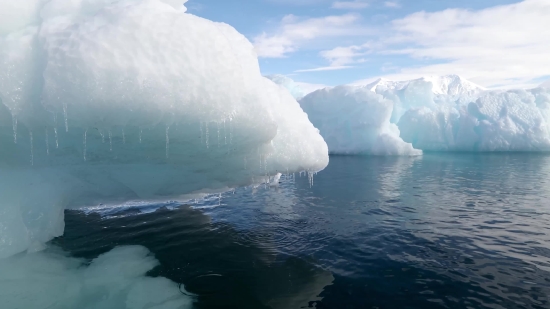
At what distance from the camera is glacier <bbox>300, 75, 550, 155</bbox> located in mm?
37438

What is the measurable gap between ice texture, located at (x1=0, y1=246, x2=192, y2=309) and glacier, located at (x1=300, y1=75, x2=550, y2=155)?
33.3 m

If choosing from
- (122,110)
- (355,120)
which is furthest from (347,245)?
(355,120)

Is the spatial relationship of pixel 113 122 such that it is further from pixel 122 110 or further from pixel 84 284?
pixel 84 284

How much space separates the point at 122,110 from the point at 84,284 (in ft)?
11.0

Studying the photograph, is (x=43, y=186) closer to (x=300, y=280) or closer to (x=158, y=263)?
(x=158, y=263)

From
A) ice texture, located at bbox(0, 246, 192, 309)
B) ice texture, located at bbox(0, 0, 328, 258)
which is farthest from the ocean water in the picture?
ice texture, located at bbox(0, 0, 328, 258)

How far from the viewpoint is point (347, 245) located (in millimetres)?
9188

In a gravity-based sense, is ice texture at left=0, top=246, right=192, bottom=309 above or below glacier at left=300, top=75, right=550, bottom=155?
below

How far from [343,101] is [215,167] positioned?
3214 cm

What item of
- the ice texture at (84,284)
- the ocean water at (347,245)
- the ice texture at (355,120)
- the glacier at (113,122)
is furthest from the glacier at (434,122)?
the ice texture at (84,284)

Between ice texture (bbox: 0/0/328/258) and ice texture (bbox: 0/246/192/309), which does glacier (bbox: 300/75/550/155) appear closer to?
ice texture (bbox: 0/0/328/258)

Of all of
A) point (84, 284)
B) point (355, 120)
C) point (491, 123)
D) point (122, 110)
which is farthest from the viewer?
point (355, 120)

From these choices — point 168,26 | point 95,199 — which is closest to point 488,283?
point 168,26

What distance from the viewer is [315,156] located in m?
8.77
